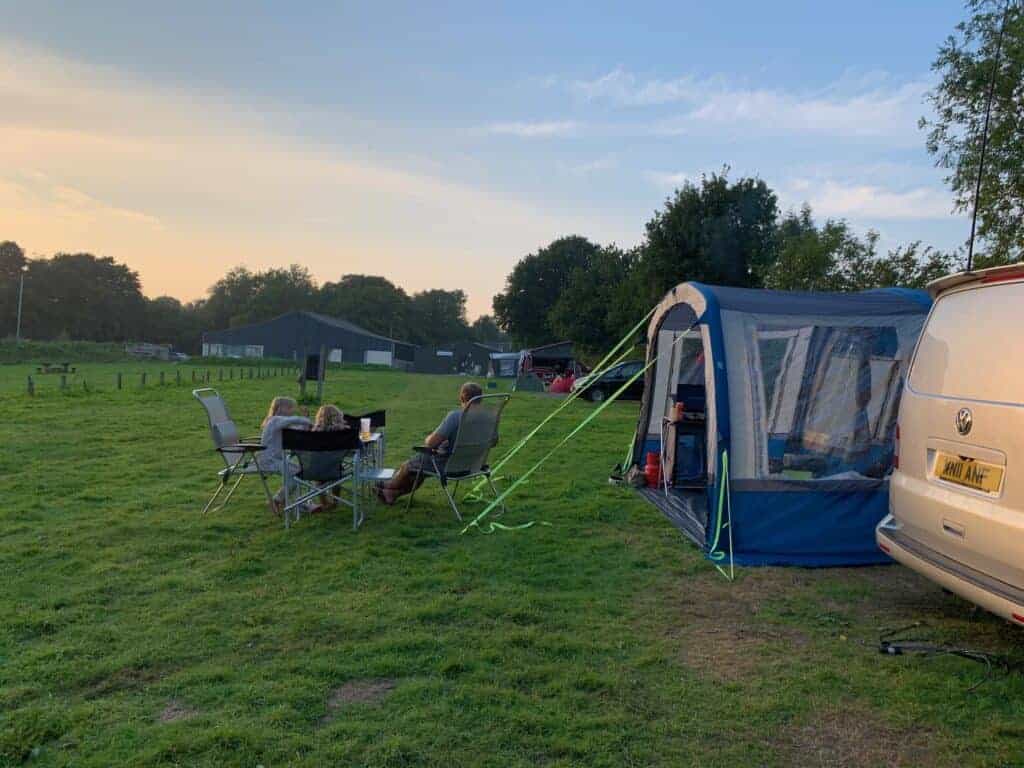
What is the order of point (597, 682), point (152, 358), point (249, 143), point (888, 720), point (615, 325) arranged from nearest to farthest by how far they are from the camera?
point (888, 720) < point (597, 682) < point (249, 143) < point (615, 325) < point (152, 358)

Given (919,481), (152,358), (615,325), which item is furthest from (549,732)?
(152,358)

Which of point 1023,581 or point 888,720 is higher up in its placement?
point 1023,581

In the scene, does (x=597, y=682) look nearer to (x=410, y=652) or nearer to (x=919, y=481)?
(x=410, y=652)

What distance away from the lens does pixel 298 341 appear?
66625 millimetres

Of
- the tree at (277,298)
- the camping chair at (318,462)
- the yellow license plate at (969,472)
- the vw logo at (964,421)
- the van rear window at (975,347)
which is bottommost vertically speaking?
the camping chair at (318,462)

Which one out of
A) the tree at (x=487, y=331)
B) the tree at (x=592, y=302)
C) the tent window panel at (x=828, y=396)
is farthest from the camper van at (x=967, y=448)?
the tree at (x=487, y=331)

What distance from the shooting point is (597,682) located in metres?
3.55

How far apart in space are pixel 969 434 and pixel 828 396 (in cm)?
264

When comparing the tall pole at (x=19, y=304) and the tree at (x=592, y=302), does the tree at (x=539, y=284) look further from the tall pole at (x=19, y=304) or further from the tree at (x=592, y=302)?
the tall pole at (x=19, y=304)

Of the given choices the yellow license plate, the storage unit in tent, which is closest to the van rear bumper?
the yellow license plate

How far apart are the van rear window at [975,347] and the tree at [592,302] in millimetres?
33397

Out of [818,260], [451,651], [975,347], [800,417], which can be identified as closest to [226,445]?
[451,651]

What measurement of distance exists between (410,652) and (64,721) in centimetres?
150

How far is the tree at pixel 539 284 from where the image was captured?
5697cm
